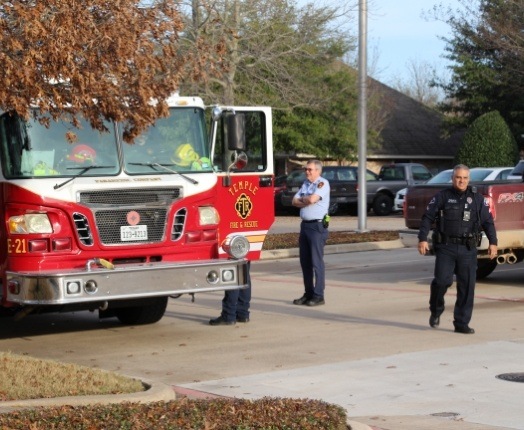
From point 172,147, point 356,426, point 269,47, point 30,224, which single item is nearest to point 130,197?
point 172,147

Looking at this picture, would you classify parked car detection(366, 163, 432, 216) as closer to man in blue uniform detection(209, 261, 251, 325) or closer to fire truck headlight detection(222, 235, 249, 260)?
man in blue uniform detection(209, 261, 251, 325)

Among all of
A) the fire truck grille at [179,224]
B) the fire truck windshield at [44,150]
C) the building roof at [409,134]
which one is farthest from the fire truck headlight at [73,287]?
the building roof at [409,134]

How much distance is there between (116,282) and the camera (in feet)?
34.4

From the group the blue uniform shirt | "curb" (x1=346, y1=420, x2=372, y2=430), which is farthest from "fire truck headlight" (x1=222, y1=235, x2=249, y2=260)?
"curb" (x1=346, y1=420, x2=372, y2=430)

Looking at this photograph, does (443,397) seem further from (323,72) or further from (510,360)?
(323,72)

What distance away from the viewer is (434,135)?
5462 centimetres

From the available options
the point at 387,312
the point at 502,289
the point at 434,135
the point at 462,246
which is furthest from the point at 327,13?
the point at 434,135

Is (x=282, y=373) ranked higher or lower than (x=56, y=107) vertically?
lower

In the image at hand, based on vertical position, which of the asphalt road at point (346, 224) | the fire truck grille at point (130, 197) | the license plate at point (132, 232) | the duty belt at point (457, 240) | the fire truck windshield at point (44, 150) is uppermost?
the fire truck windshield at point (44, 150)

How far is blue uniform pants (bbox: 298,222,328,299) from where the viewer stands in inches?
543

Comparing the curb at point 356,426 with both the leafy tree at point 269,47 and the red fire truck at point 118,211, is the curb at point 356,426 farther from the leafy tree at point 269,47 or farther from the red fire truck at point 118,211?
the leafy tree at point 269,47

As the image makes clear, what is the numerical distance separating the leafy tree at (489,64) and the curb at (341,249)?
811 centimetres

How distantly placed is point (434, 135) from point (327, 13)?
29.9 meters

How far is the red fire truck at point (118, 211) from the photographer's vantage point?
10.5 m
